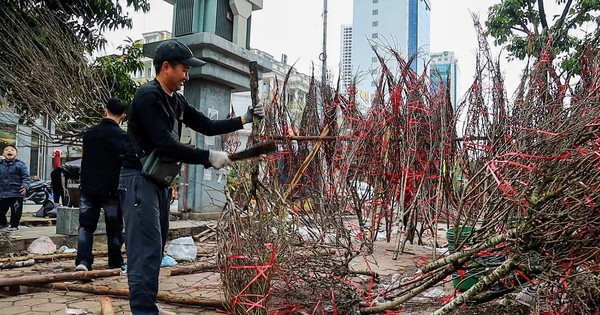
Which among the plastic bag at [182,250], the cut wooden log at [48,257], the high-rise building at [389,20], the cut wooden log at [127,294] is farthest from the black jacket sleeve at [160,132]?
the high-rise building at [389,20]

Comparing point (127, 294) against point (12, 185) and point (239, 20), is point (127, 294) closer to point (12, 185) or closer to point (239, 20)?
point (12, 185)

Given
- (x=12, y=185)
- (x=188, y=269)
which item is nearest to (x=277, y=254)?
(x=188, y=269)

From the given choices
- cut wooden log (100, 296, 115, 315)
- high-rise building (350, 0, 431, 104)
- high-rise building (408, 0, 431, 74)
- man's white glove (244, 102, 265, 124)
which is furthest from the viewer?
high-rise building (350, 0, 431, 104)

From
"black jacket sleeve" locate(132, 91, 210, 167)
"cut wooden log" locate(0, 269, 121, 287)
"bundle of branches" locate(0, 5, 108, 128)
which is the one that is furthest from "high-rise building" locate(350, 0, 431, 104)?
"black jacket sleeve" locate(132, 91, 210, 167)

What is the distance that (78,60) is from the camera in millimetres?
7422

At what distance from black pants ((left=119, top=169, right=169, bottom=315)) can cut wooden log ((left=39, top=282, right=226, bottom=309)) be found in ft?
2.21

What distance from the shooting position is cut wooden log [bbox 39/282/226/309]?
323 centimetres

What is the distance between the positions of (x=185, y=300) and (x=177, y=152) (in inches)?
50.9

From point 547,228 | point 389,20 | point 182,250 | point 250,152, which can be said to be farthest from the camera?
point 389,20

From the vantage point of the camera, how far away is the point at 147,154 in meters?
2.75

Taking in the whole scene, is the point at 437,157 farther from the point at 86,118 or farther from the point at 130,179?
the point at 86,118

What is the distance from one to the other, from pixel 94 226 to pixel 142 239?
215cm

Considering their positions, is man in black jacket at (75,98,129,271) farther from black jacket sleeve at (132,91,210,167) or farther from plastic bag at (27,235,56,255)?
black jacket sleeve at (132,91,210,167)

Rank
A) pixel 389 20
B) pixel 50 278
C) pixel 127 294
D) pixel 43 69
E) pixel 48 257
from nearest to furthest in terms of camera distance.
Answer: pixel 127 294, pixel 50 278, pixel 48 257, pixel 43 69, pixel 389 20
